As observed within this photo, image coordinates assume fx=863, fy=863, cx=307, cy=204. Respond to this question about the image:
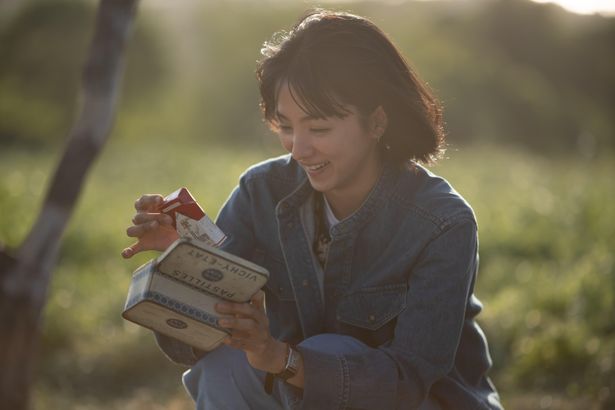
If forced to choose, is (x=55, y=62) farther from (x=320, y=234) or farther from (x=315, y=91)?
(x=315, y=91)

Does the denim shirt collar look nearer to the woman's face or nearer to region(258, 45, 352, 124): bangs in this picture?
the woman's face

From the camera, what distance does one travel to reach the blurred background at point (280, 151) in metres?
4.51

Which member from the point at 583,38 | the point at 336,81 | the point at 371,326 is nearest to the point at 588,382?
the point at 371,326

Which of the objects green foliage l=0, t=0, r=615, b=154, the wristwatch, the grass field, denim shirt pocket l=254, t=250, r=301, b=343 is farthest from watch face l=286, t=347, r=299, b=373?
green foliage l=0, t=0, r=615, b=154

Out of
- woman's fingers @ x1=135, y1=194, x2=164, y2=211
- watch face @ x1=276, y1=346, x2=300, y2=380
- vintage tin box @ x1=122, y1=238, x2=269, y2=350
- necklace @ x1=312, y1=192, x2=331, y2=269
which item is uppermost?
woman's fingers @ x1=135, y1=194, x2=164, y2=211

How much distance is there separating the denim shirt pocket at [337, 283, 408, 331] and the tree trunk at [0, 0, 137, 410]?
4.41 ft

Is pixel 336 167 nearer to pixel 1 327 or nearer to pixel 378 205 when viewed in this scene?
pixel 378 205

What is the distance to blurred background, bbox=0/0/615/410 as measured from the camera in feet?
14.8

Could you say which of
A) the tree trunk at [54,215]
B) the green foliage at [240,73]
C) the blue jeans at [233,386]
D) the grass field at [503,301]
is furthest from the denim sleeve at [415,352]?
the green foliage at [240,73]

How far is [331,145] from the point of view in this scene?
7.01 feet

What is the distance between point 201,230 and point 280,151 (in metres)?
14.6

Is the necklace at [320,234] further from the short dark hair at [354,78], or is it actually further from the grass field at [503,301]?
the grass field at [503,301]

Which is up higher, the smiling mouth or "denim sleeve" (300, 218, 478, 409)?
the smiling mouth

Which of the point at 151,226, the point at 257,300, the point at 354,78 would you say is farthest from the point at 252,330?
the point at 354,78
